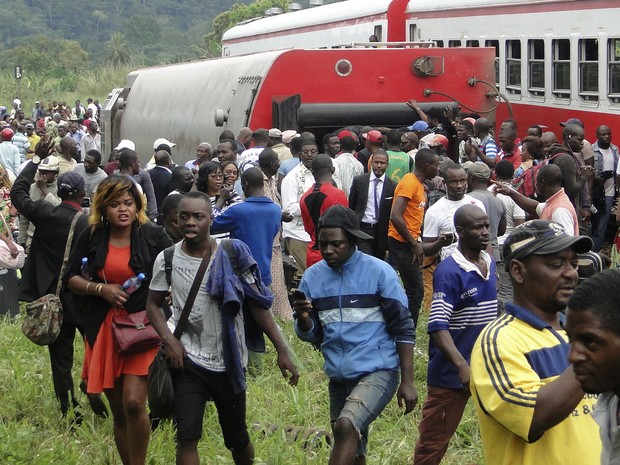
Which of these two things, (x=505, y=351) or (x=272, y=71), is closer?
(x=505, y=351)

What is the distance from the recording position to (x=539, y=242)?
400cm

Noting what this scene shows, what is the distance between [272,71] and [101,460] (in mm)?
8544

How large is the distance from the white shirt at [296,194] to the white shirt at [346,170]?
1.05m

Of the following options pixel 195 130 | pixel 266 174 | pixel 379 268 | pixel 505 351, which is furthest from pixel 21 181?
pixel 195 130

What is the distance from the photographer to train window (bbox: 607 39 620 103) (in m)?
15.0

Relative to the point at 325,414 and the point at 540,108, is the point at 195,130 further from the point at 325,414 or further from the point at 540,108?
the point at 325,414

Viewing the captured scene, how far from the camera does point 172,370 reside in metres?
6.04

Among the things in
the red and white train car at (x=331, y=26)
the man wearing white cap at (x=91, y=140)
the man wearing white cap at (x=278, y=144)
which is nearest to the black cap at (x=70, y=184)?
the man wearing white cap at (x=278, y=144)

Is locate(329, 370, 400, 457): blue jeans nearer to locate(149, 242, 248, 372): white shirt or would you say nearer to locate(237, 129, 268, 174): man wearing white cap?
locate(149, 242, 248, 372): white shirt

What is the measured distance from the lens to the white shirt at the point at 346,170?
12375 mm

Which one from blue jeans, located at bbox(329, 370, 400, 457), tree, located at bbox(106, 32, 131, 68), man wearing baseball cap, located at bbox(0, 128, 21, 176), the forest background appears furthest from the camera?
tree, located at bbox(106, 32, 131, 68)

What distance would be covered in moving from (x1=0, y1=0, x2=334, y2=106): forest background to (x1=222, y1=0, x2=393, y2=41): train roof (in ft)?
93.6

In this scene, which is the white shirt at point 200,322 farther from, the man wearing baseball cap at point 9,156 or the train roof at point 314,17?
the train roof at point 314,17

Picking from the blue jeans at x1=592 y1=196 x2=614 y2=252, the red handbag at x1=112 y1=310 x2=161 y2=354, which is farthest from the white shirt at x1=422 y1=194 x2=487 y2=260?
the blue jeans at x1=592 y1=196 x2=614 y2=252
